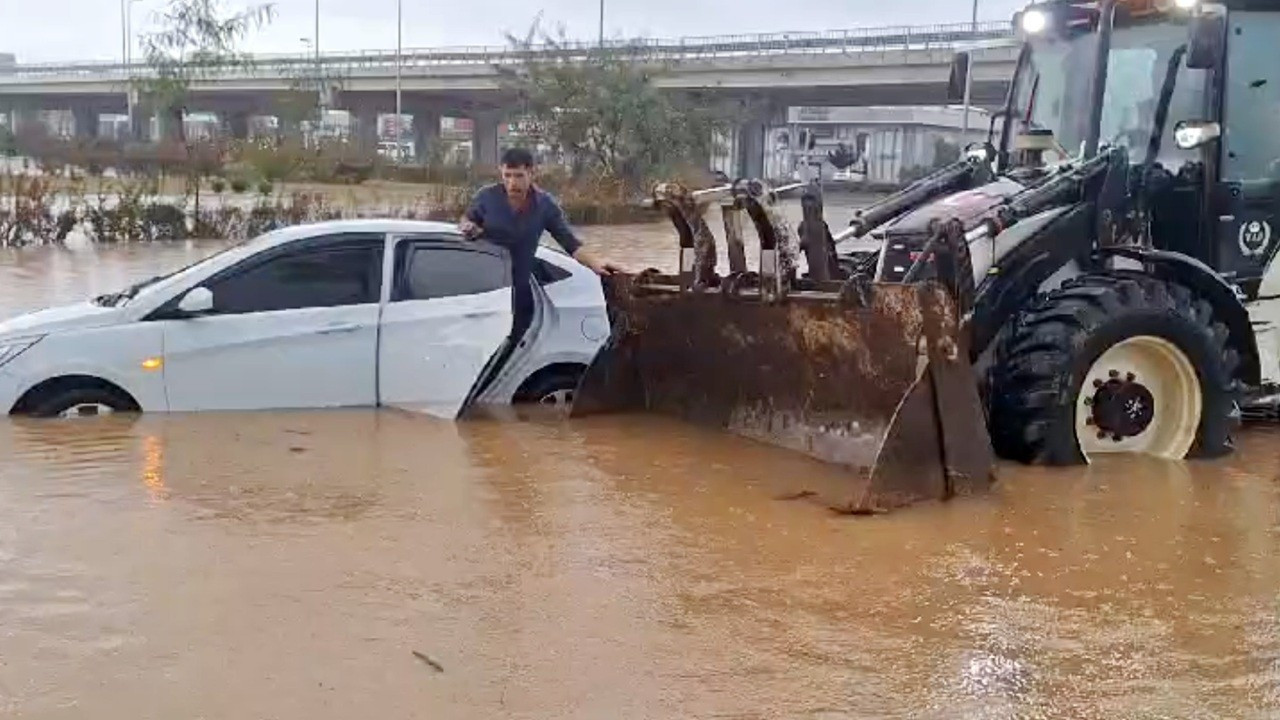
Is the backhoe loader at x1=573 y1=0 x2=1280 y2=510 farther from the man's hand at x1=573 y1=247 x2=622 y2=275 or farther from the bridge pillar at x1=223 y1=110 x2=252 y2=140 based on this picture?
the bridge pillar at x1=223 y1=110 x2=252 y2=140

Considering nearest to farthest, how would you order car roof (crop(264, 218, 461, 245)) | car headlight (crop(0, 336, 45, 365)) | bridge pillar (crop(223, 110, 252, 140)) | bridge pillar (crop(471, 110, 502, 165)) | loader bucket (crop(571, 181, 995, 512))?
1. loader bucket (crop(571, 181, 995, 512))
2. car headlight (crop(0, 336, 45, 365))
3. car roof (crop(264, 218, 461, 245))
4. bridge pillar (crop(471, 110, 502, 165))
5. bridge pillar (crop(223, 110, 252, 140))

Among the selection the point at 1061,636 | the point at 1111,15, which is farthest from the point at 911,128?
the point at 1061,636

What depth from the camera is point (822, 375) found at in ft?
25.6

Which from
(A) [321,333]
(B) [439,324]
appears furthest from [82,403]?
(B) [439,324]

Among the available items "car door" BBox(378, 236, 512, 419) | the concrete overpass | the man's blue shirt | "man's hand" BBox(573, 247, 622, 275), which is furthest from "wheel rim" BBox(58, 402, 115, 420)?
the concrete overpass

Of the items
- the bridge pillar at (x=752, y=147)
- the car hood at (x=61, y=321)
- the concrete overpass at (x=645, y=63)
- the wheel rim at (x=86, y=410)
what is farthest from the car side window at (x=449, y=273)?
the bridge pillar at (x=752, y=147)

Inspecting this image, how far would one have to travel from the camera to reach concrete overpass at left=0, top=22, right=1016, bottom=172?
1972 inches

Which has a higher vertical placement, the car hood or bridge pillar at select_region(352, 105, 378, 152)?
bridge pillar at select_region(352, 105, 378, 152)

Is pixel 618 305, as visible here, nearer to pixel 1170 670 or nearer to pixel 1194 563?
pixel 1194 563

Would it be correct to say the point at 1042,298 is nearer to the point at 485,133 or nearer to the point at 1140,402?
the point at 1140,402

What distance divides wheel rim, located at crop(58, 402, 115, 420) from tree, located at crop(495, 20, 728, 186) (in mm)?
33556

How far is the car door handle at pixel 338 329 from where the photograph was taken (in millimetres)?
8922

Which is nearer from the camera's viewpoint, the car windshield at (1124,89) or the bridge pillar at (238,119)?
the car windshield at (1124,89)

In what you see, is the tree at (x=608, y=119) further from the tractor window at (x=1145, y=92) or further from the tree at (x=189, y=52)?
the tractor window at (x=1145, y=92)
